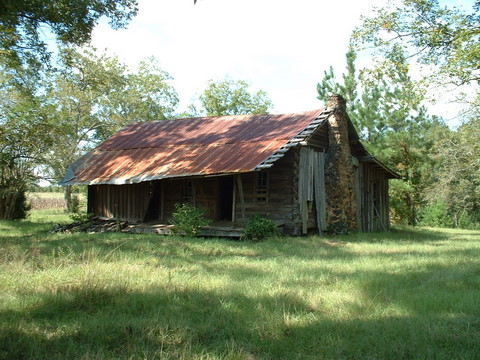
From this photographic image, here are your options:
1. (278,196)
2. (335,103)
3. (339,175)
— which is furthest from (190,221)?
(335,103)

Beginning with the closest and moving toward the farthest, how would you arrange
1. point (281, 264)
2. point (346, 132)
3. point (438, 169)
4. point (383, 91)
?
point (281, 264) → point (346, 132) → point (383, 91) → point (438, 169)

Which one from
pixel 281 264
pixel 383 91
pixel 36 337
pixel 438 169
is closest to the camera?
pixel 36 337

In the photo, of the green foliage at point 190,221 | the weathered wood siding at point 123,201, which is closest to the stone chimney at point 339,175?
the green foliage at point 190,221

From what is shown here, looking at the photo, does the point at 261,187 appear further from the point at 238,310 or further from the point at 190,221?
the point at 238,310

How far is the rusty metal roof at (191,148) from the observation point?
15180 mm

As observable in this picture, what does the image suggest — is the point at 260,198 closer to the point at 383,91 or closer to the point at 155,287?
the point at 155,287

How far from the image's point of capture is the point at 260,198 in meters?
16.5

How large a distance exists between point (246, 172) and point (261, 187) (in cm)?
196

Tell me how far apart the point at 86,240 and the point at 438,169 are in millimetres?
28007

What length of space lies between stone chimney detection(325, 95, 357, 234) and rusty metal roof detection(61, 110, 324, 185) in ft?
2.72

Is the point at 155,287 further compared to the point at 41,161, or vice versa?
the point at 41,161

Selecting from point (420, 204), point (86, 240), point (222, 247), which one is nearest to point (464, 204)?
point (420, 204)

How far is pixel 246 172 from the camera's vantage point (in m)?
14.8

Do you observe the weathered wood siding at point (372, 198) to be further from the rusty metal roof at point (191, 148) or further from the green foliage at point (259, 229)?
the green foliage at point (259, 229)
